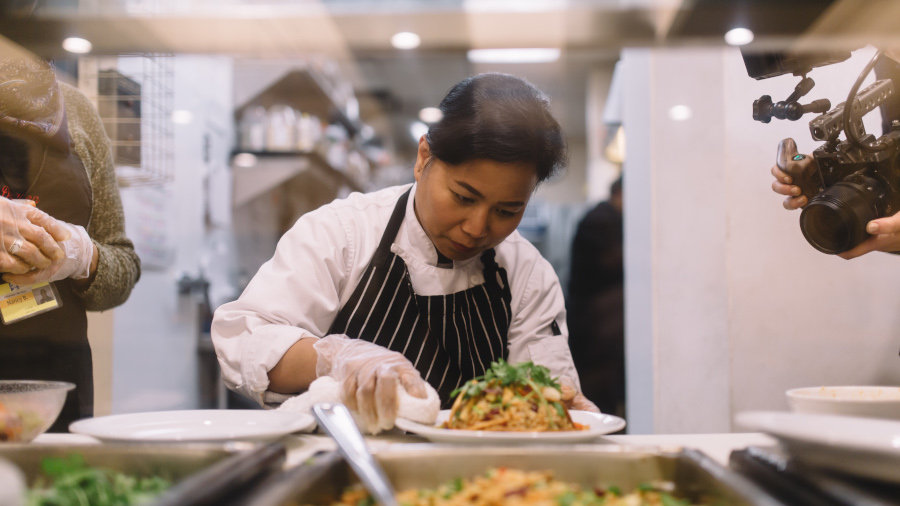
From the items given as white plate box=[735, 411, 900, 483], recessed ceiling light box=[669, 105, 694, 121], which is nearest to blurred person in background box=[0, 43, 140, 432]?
white plate box=[735, 411, 900, 483]

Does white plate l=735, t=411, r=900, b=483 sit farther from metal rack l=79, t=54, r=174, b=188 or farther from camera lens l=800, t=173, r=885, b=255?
metal rack l=79, t=54, r=174, b=188

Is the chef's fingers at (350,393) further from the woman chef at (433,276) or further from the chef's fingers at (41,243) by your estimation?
the chef's fingers at (41,243)

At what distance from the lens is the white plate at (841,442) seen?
0.61 metres

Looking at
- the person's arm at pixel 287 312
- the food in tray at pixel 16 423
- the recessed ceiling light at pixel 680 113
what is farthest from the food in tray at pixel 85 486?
the recessed ceiling light at pixel 680 113

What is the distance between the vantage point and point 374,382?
0.98 metres

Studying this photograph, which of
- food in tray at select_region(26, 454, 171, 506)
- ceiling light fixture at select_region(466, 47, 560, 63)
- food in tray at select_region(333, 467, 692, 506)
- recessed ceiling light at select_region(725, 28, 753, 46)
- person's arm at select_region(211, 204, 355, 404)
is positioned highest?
ceiling light fixture at select_region(466, 47, 560, 63)

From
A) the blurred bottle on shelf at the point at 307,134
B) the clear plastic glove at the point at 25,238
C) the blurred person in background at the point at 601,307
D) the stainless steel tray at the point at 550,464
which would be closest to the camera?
the stainless steel tray at the point at 550,464

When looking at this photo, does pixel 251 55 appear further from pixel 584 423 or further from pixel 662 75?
pixel 662 75

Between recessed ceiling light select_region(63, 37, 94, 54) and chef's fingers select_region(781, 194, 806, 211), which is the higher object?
recessed ceiling light select_region(63, 37, 94, 54)

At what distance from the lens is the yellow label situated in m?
1.21

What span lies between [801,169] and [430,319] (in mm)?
797

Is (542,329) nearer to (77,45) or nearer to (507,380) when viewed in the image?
(507,380)

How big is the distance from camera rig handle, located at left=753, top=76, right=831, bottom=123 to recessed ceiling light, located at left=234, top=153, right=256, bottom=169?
2.45 meters

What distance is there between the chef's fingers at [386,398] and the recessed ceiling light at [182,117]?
1802 millimetres
